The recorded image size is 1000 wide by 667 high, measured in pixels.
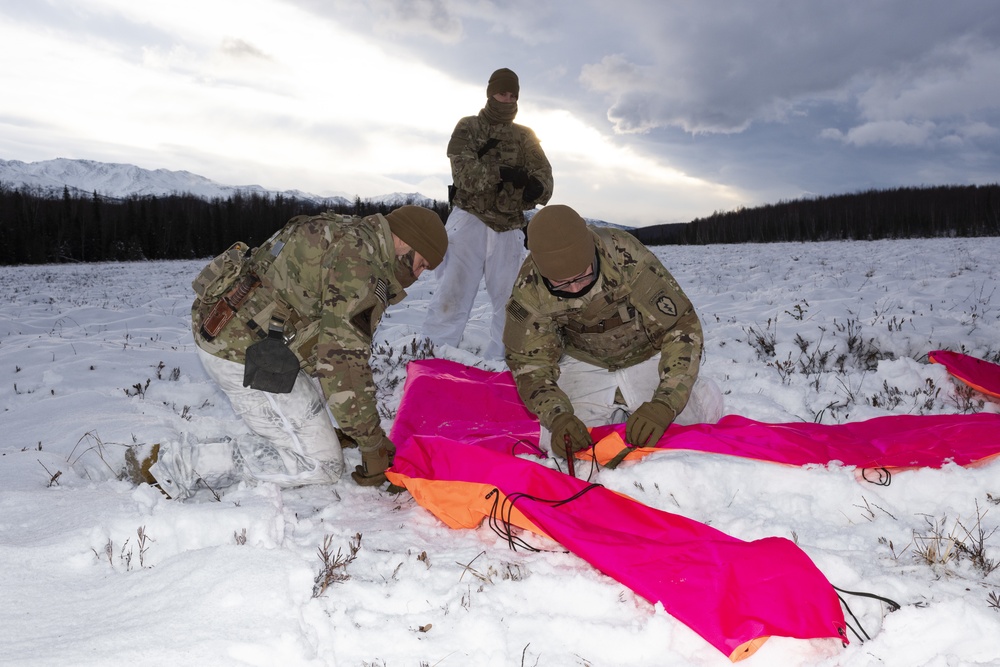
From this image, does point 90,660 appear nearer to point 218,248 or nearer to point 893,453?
point 893,453

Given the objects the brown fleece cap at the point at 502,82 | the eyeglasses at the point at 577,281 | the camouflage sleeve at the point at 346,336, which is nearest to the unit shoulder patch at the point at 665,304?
the eyeglasses at the point at 577,281

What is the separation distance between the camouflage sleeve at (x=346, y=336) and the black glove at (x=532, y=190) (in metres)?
2.92

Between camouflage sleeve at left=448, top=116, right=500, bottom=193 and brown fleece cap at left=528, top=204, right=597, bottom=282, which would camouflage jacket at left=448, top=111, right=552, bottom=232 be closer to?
camouflage sleeve at left=448, top=116, right=500, bottom=193

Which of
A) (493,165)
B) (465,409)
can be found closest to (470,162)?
(493,165)

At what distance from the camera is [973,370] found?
409 cm

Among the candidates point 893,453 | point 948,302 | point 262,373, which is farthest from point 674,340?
point 948,302

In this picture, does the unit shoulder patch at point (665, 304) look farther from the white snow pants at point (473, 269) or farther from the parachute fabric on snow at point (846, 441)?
the white snow pants at point (473, 269)

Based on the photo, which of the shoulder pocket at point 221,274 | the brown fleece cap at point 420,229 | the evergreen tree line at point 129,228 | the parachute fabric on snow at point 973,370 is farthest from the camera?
the evergreen tree line at point 129,228

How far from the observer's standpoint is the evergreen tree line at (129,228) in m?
36.5

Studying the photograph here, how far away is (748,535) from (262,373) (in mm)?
2290

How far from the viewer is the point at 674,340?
337 cm

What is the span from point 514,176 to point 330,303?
305cm

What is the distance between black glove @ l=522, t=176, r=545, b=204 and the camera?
18.5 ft

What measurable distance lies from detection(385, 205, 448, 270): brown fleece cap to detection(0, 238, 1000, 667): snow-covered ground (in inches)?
48.1
